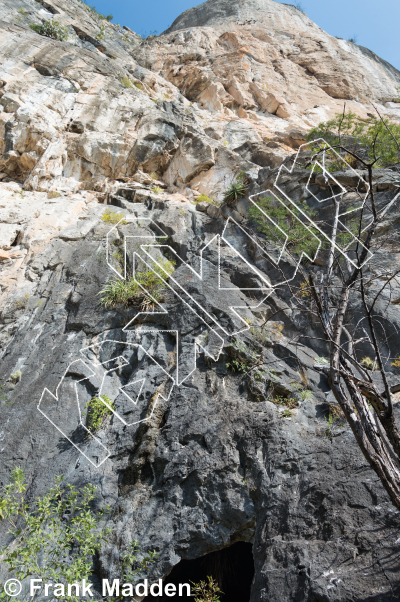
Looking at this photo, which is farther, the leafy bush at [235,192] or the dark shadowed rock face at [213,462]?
the leafy bush at [235,192]

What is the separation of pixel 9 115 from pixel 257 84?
1276cm

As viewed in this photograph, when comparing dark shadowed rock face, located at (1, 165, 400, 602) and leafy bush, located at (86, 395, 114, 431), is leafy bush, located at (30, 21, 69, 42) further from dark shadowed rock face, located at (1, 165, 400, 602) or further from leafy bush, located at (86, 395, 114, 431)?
leafy bush, located at (86, 395, 114, 431)

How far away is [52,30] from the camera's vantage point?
1788 centimetres

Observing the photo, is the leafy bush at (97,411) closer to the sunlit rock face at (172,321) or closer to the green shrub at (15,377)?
the sunlit rock face at (172,321)

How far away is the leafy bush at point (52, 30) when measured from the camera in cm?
1748

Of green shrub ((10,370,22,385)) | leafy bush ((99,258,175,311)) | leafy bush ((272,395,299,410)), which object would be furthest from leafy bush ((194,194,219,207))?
green shrub ((10,370,22,385))

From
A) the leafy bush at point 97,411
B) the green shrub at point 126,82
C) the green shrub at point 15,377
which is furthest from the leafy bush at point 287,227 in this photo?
the green shrub at point 126,82

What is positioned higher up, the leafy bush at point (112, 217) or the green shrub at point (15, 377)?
the leafy bush at point (112, 217)

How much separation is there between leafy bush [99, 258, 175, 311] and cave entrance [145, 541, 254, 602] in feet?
15.3

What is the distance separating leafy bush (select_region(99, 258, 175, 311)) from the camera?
315 inches

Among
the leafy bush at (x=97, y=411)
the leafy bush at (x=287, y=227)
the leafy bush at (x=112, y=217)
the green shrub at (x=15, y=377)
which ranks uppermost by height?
the leafy bush at (x=287, y=227)

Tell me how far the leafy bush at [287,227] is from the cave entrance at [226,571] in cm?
609

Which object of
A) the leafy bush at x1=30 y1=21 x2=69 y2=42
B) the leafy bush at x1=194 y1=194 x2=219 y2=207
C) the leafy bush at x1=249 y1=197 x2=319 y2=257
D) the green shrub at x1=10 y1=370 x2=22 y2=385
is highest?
the leafy bush at x1=30 y1=21 x2=69 y2=42

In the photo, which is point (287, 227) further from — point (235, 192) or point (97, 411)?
point (97, 411)
